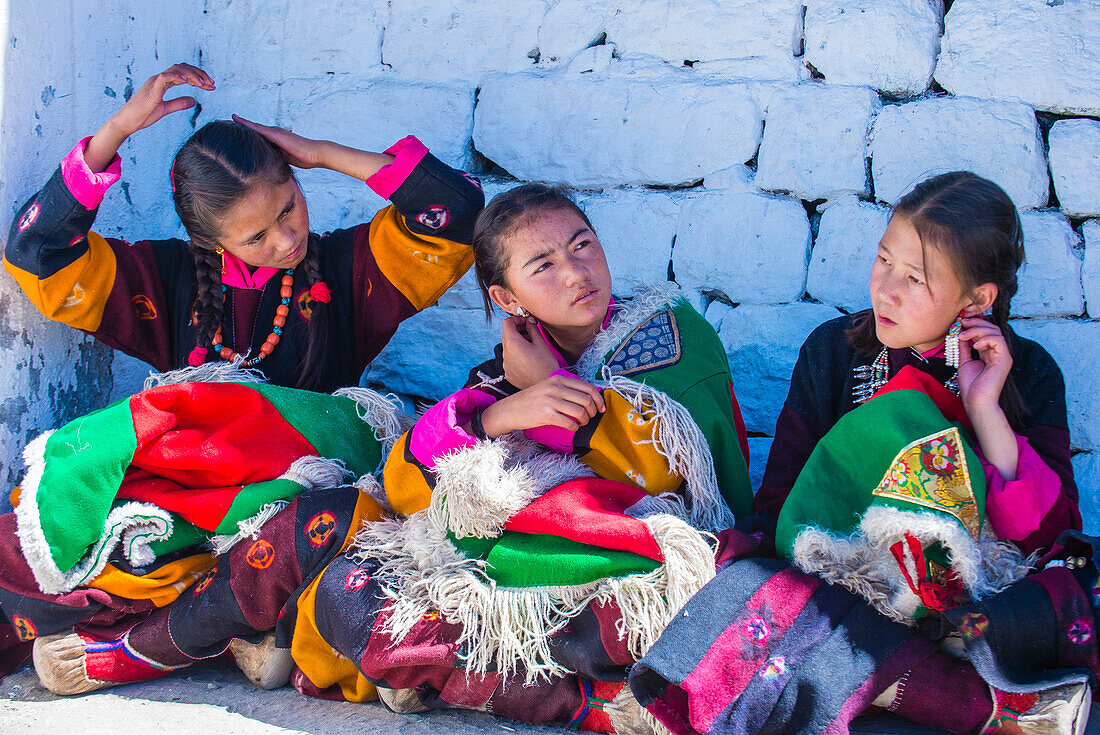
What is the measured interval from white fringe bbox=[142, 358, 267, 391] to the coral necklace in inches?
2.1

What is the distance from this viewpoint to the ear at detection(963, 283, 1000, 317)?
6.29 feet

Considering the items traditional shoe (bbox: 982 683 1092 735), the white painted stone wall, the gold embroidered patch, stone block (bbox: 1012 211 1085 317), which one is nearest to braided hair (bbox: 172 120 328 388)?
the white painted stone wall

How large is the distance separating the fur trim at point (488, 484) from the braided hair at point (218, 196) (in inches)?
29.2

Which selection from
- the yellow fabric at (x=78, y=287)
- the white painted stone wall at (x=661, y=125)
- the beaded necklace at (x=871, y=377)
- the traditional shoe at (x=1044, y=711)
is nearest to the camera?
the traditional shoe at (x=1044, y=711)

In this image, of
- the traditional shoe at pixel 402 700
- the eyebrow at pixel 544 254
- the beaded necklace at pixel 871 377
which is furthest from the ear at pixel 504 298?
the traditional shoe at pixel 402 700

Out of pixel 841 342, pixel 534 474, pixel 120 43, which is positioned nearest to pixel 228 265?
pixel 120 43

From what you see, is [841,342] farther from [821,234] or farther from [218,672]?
[218,672]

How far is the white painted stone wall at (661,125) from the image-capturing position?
7.85 feet

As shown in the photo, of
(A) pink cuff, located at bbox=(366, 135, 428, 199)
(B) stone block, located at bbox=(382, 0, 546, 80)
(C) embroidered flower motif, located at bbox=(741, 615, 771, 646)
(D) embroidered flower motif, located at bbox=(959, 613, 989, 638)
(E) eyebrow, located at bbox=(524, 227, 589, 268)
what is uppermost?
(B) stone block, located at bbox=(382, 0, 546, 80)

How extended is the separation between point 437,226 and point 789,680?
1.40m

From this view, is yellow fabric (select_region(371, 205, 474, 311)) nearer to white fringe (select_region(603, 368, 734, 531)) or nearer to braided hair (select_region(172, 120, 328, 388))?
braided hair (select_region(172, 120, 328, 388))

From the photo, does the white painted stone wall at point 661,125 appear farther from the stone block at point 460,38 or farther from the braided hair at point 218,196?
the braided hair at point 218,196

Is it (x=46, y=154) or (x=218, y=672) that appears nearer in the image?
(x=218, y=672)

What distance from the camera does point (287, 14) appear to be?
9.87ft
